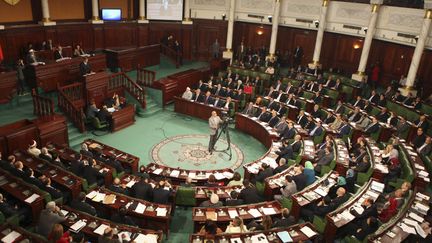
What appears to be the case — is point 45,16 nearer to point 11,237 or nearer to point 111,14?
point 111,14

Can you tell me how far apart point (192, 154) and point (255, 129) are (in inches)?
123

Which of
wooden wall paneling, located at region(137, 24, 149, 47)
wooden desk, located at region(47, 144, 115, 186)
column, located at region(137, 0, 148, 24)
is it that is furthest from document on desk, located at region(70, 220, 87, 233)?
column, located at region(137, 0, 148, 24)

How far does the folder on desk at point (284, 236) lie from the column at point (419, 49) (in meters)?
12.6

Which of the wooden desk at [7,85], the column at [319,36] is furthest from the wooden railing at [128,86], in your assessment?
the column at [319,36]

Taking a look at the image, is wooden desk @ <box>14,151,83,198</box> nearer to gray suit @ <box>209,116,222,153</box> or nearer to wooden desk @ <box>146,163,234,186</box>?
wooden desk @ <box>146,163,234,186</box>

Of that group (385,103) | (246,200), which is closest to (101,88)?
(246,200)

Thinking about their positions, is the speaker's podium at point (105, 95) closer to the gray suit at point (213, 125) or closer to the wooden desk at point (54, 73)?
the wooden desk at point (54, 73)

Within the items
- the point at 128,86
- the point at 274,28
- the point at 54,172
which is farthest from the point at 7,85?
the point at 274,28

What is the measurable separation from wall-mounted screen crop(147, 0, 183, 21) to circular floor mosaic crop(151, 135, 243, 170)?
10.2m

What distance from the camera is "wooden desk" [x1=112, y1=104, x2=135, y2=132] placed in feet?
48.5

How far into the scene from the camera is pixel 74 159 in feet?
34.9

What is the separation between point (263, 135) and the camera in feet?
47.9

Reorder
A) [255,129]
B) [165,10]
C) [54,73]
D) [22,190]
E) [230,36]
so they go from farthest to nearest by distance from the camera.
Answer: [230,36]
[165,10]
[54,73]
[255,129]
[22,190]

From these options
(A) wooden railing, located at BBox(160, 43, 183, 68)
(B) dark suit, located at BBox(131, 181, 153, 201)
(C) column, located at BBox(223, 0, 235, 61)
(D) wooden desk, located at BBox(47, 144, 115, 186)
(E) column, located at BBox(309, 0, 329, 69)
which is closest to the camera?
(B) dark suit, located at BBox(131, 181, 153, 201)
